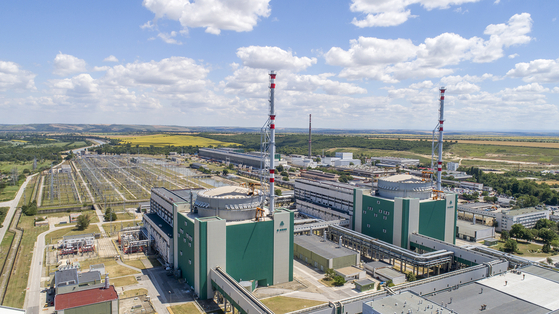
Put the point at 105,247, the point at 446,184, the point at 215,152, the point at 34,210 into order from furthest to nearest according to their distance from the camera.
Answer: the point at 215,152 < the point at 446,184 < the point at 34,210 < the point at 105,247

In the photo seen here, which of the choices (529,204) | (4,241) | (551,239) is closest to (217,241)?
(4,241)

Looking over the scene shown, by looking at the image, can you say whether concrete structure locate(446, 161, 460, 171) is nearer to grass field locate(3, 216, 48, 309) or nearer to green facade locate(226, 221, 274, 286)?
green facade locate(226, 221, 274, 286)

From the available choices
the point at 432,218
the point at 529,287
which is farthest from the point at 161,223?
the point at 529,287

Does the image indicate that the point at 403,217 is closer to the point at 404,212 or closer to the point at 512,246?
the point at 404,212

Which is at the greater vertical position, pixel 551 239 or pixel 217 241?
pixel 217 241

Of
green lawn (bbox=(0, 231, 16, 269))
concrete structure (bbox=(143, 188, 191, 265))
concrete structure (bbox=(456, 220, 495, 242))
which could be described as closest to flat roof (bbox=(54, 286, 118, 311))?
concrete structure (bbox=(143, 188, 191, 265))

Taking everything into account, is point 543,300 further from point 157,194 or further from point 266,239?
point 157,194
